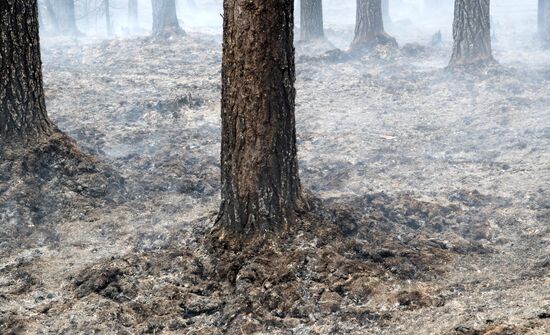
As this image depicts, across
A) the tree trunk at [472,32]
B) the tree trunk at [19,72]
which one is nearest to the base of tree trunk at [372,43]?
the tree trunk at [472,32]

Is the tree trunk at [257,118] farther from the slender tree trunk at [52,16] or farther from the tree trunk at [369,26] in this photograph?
the slender tree trunk at [52,16]

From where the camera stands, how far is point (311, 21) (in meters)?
16.8

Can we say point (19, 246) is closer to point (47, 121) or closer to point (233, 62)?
point (47, 121)

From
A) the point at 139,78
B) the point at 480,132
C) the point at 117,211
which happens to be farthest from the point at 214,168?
the point at 139,78

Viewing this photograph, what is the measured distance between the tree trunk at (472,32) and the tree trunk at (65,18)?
17.7 m

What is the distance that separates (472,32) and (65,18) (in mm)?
18600

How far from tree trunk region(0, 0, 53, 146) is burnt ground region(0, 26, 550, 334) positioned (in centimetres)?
44

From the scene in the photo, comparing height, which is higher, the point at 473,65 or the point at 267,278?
the point at 473,65

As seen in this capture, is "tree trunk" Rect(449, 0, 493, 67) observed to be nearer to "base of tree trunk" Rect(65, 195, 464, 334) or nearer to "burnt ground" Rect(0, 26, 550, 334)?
"burnt ground" Rect(0, 26, 550, 334)

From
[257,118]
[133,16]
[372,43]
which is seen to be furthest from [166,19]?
[257,118]

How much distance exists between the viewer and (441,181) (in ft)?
23.5

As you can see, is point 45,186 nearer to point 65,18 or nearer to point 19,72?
→ point 19,72

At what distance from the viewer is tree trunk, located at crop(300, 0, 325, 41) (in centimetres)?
1656

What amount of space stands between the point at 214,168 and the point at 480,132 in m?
4.19
